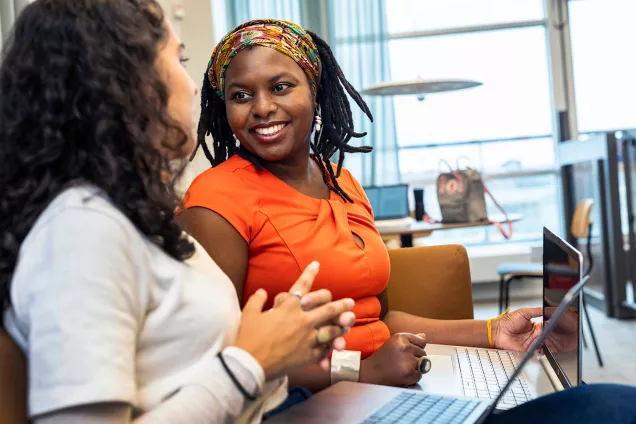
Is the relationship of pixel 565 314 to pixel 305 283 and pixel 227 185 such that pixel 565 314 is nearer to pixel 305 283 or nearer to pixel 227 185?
pixel 305 283

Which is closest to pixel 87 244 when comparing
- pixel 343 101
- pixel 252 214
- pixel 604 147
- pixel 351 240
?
pixel 252 214

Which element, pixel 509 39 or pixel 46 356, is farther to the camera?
pixel 509 39

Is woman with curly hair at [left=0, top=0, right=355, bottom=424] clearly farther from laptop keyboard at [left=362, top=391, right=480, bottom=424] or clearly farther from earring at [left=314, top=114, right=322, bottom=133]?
earring at [left=314, top=114, right=322, bottom=133]

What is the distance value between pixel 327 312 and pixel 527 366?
59 centimetres

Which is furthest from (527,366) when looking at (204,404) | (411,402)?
(204,404)

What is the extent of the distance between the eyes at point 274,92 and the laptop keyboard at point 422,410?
66 cm

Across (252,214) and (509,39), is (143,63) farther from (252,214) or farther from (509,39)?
(509,39)

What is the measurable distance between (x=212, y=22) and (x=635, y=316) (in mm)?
3423

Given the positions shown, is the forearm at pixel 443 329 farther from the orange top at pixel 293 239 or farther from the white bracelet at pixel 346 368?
the white bracelet at pixel 346 368

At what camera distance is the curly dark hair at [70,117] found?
2.45 ft

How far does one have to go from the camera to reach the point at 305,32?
4.89 feet

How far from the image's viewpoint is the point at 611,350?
12.1 feet

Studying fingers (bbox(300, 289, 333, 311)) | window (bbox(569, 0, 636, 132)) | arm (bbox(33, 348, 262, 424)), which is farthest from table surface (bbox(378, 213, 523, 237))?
arm (bbox(33, 348, 262, 424))

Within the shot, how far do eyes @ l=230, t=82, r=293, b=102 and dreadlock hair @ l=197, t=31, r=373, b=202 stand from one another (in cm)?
14
